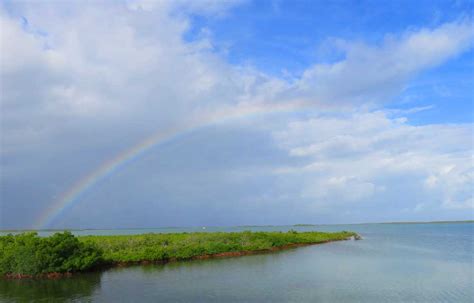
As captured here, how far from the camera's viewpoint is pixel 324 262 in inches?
1665

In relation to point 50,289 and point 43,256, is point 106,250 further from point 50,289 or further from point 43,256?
point 50,289

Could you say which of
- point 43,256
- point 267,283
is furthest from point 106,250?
point 267,283

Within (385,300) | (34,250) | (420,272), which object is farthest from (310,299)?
(34,250)

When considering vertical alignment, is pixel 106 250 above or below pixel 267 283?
above

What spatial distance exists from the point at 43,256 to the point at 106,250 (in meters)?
9.66

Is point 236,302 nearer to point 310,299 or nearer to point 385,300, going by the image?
point 310,299

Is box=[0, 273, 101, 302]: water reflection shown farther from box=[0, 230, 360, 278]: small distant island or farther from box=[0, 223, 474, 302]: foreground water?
box=[0, 230, 360, 278]: small distant island

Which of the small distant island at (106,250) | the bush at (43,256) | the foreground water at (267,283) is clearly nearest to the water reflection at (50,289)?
the foreground water at (267,283)

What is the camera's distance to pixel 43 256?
35.1 m

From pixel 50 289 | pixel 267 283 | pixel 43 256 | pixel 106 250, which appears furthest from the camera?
pixel 106 250

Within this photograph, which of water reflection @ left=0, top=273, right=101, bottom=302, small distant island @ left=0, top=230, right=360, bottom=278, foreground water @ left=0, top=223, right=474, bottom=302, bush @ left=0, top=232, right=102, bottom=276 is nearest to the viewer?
foreground water @ left=0, top=223, right=474, bottom=302

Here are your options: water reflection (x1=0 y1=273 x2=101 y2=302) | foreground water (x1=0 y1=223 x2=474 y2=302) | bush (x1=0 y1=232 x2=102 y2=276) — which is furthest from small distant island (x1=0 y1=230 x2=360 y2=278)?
foreground water (x1=0 y1=223 x2=474 y2=302)

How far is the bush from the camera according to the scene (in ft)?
115

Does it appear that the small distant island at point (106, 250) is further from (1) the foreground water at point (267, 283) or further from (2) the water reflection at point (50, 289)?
(1) the foreground water at point (267, 283)
